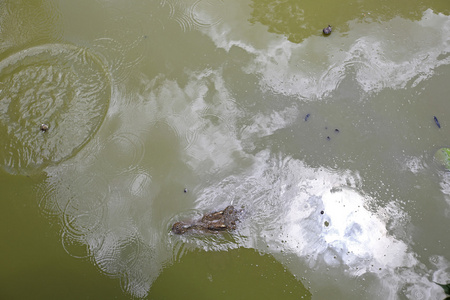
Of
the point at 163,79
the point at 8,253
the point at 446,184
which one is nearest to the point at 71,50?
the point at 163,79

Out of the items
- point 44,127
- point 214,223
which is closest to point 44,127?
point 44,127

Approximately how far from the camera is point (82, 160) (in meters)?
4.23

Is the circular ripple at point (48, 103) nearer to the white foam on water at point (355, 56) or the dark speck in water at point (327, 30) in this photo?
the white foam on water at point (355, 56)

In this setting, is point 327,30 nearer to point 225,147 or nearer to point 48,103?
point 225,147

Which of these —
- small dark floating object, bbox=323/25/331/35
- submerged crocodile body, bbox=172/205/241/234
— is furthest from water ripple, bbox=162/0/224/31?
submerged crocodile body, bbox=172/205/241/234

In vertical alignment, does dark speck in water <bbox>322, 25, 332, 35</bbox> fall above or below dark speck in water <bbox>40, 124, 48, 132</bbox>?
below

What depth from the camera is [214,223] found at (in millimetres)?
3891

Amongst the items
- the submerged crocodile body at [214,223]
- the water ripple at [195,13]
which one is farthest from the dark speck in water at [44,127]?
the water ripple at [195,13]

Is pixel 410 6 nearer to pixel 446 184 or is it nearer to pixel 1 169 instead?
pixel 446 184

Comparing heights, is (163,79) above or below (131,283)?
above

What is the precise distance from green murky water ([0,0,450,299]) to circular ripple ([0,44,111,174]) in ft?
0.06

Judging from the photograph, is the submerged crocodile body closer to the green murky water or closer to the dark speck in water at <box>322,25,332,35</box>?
the green murky water

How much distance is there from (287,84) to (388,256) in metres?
2.29

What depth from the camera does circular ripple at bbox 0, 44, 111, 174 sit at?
4.29 metres
